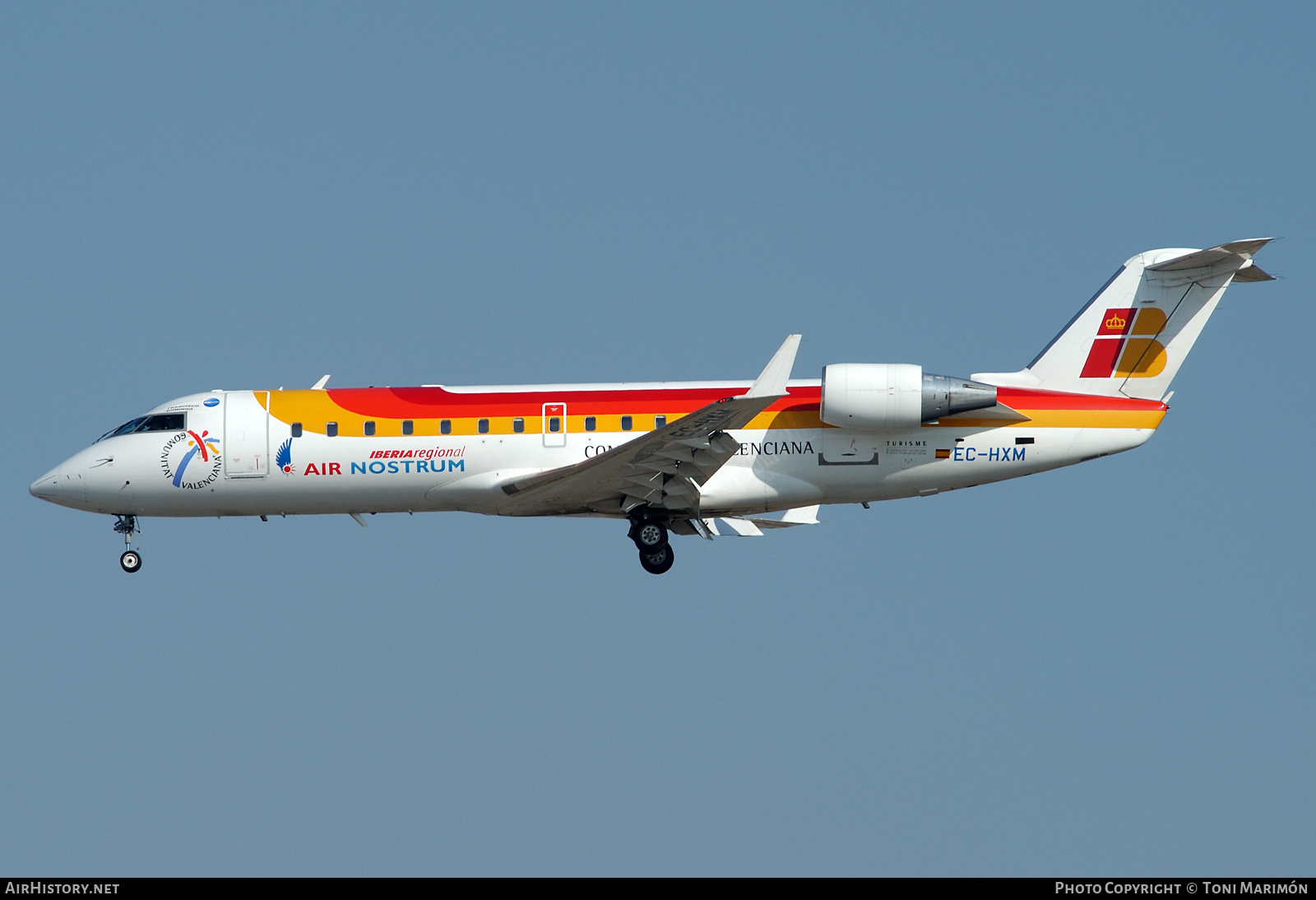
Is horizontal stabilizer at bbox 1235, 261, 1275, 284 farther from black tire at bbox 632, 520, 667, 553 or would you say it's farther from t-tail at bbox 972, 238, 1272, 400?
black tire at bbox 632, 520, 667, 553

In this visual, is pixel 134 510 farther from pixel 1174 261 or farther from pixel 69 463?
pixel 1174 261

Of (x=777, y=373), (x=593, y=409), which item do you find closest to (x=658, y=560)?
(x=593, y=409)

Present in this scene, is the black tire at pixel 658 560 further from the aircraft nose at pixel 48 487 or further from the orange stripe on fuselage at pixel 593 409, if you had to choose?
the aircraft nose at pixel 48 487

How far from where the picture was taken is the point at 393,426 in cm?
2722

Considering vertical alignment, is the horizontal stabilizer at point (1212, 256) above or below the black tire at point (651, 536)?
above

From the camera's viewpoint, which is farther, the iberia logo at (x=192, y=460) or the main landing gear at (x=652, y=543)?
the iberia logo at (x=192, y=460)

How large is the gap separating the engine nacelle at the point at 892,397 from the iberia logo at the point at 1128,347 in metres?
2.68

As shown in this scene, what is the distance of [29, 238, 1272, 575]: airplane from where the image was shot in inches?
1032

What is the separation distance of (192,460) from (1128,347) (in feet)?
56.1

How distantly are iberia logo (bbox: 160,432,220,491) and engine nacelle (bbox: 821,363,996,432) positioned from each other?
36.4 ft

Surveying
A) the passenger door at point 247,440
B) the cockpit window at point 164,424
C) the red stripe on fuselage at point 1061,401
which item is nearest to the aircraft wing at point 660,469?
the red stripe on fuselage at point 1061,401

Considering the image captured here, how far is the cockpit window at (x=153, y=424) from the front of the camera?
28.1 m

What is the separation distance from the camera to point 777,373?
946 inches
